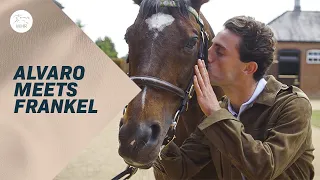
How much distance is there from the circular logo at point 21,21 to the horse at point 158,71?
0.78 m

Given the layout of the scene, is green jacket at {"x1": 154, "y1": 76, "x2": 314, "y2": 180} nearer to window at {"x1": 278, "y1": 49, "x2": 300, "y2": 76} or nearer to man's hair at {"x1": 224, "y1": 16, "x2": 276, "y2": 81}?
man's hair at {"x1": 224, "y1": 16, "x2": 276, "y2": 81}

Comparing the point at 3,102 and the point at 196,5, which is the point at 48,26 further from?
the point at 196,5

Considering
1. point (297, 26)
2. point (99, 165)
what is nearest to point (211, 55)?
point (99, 165)

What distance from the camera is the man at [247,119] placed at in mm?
1949

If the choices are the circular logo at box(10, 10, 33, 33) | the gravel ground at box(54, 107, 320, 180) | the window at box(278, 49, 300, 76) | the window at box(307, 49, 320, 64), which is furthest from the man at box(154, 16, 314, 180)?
the window at box(307, 49, 320, 64)

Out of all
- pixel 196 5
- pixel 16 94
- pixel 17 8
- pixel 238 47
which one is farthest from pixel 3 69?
pixel 196 5

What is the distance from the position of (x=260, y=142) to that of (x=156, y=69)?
2.10 ft

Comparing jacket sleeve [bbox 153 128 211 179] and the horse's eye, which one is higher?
the horse's eye

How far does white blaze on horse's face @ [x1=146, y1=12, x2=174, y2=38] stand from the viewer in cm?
222

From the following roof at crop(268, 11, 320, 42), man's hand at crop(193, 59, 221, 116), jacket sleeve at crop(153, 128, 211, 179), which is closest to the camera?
man's hand at crop(193, 59, 221, 116)

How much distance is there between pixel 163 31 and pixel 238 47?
42 centimetres

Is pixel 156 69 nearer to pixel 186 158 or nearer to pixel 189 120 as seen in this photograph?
pixel 186 158

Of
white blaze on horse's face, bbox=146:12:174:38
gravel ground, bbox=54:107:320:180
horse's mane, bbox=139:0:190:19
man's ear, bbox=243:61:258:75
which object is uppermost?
horse's mane, bbox=139:0:190:19

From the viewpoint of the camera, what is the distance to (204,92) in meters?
2.09
